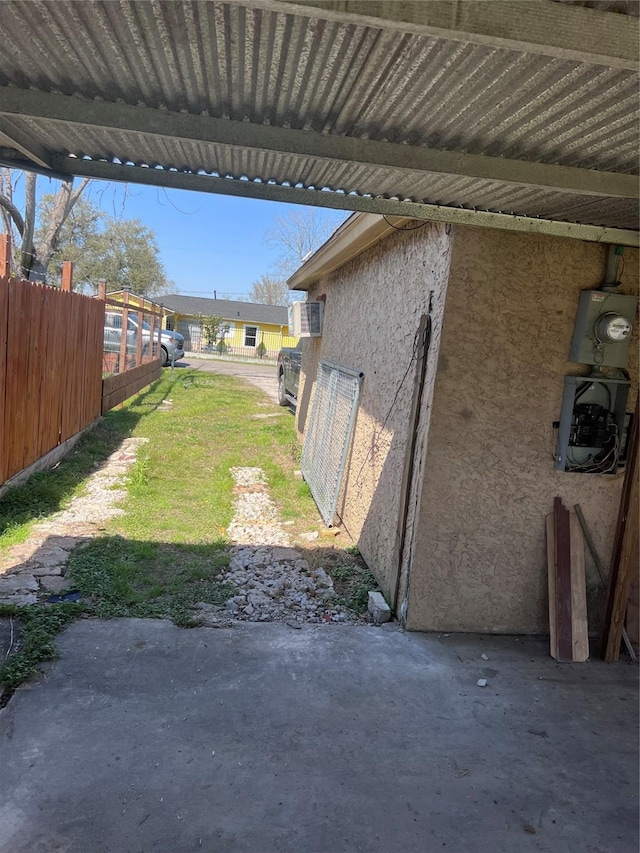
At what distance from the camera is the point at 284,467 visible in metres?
8.47

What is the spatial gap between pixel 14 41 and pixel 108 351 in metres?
9.05

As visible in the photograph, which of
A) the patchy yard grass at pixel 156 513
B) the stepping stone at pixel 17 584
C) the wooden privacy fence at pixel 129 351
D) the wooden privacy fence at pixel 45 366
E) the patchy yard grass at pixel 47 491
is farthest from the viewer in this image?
the wooden privacy fence at pixel 129 351

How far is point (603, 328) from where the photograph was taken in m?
3.50

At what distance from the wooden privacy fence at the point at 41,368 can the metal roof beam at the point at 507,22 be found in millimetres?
4757

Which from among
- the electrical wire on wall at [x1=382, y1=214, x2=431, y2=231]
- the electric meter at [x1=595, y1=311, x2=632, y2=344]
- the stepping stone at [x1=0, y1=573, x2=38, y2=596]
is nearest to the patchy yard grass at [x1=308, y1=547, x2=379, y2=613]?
the stepping stone at [x1=0, y1=573, x2=38, y2=596]

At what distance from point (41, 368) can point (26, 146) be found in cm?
413

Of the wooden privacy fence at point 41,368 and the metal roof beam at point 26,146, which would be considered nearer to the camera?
Answer: the metal roof beam at point 26,146

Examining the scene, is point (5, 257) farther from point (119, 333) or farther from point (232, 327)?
point (232, 327)

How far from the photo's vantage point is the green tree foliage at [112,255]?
1244 inches

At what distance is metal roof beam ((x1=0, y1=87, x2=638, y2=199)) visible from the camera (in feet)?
6.91

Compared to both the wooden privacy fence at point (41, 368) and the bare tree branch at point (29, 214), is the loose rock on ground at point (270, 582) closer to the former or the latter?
the wooden privacy fence at point (41, 368)

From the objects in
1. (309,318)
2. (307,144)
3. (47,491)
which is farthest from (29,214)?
(307,144)

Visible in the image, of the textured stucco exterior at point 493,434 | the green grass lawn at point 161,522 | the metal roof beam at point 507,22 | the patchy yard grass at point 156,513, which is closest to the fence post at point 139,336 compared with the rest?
the patchy yard grass at point 156,513

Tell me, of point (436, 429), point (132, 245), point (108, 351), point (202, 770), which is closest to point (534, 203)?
point (436, 429)
